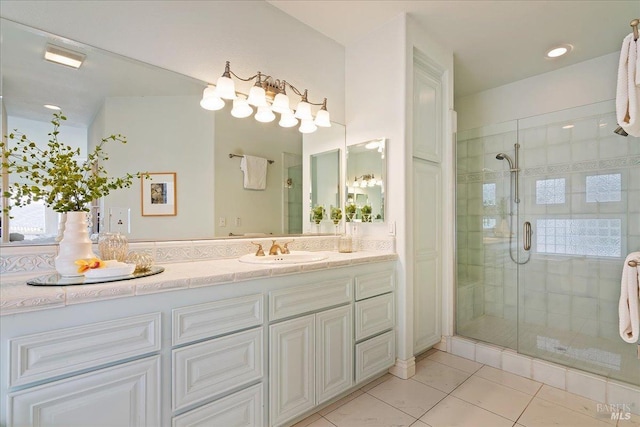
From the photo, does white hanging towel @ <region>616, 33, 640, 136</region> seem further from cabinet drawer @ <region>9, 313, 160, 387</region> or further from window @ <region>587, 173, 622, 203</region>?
cabinet drawer @ <region>9, 313, 160, 387</region>

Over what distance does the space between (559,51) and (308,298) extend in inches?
126

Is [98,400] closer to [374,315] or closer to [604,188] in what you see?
[374,315]

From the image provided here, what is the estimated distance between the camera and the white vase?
120 cm

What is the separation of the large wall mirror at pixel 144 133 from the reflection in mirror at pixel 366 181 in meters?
0.64

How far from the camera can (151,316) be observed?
115 cm

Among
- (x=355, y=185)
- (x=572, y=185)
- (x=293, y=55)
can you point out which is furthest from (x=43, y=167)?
(x=572, y=185)

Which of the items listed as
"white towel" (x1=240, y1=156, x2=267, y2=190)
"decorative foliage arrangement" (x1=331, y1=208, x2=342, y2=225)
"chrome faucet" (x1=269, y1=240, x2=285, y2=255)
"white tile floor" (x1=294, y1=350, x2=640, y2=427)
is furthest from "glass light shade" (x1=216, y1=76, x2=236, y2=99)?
"white tile floor" (x1=294, y1=350, x2=640, y2=427)

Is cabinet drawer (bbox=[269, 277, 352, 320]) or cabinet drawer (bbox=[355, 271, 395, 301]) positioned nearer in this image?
cabinet drawer (bbox=[269, 277, 352, 320])

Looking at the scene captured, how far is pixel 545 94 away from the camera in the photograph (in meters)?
3.16

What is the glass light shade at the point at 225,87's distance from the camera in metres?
1.80

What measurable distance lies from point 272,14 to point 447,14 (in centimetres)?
133

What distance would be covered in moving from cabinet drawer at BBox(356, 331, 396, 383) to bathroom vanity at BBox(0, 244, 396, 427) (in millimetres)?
36

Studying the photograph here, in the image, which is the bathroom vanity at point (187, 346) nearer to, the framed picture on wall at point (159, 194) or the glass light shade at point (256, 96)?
the framed picture on wall at point (159, 194)

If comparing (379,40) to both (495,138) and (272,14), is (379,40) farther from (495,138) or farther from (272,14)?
(495,138)
